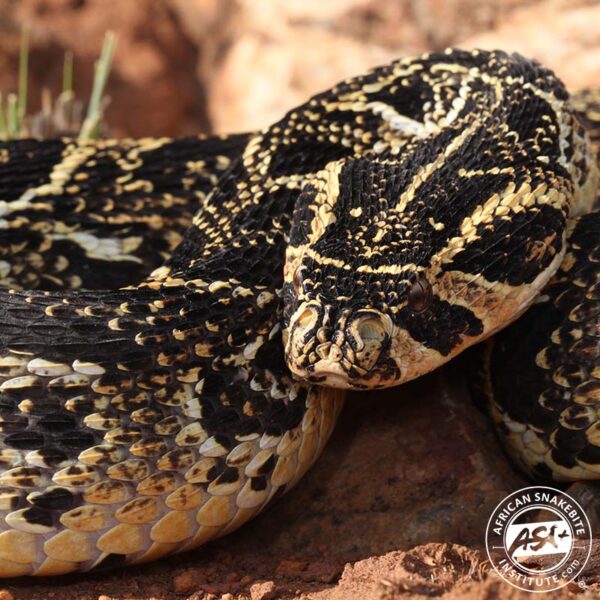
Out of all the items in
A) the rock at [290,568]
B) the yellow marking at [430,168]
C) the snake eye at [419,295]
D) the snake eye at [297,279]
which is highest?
the yellow marking at [430,168]

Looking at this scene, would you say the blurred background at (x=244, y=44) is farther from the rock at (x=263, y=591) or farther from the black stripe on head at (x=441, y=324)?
the rock at (x=263, y=591)

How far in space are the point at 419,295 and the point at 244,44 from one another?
24.9 ft

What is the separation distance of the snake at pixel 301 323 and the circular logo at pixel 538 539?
0.66 ft

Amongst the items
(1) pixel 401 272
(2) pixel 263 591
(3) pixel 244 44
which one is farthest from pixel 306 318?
(3) pixel 244 44

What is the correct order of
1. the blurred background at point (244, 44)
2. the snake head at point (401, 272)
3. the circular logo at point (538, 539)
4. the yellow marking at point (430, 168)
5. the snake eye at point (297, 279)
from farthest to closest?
the blurred background at point (244, 44), the yellow marking at point (430, 168), the snake eye at point (297, 279), the snake head at point (401, 272), the circular logo at point (538, 539)

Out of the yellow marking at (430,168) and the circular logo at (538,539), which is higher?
the yellow marking at (430,168)

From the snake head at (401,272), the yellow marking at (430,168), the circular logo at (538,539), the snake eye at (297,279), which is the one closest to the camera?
the circular logo at (538,539)

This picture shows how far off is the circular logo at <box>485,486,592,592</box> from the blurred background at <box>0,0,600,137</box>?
5597mm

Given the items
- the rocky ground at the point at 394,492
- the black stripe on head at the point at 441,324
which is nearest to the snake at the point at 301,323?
the black stripe on head at the point at 441,324

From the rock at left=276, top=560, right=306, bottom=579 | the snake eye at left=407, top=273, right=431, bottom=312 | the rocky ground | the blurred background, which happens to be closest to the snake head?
the snake eye at left=407, top=273, right=431, bottom=312

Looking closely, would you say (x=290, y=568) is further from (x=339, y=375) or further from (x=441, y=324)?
(x=441, y=324)

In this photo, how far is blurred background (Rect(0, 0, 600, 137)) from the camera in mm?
9394

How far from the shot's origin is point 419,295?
4.06m

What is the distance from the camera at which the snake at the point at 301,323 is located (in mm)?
3951
